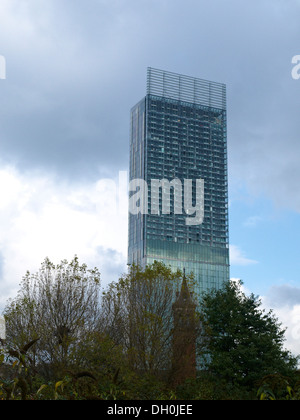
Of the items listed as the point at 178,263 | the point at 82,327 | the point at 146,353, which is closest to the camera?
the point at 82,327

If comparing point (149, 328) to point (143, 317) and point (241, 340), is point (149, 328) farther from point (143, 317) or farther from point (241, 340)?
point (241, 340)

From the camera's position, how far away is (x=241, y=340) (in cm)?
4453

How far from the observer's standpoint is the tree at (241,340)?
1683 inches

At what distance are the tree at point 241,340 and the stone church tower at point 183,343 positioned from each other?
1193 mm

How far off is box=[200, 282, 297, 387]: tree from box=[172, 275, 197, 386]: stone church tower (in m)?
1.19

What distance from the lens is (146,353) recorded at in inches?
1668

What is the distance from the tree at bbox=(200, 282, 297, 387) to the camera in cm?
4275

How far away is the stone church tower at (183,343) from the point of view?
42.7 m

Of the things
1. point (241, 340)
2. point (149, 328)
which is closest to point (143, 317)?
point (149, 328)

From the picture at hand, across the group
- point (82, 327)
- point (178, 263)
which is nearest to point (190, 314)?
point (82, 327)

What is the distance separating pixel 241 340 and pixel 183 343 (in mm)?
5170

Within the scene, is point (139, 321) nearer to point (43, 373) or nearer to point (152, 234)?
point (43, 373)
